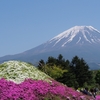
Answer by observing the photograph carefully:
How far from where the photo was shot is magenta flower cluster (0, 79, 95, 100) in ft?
37.9

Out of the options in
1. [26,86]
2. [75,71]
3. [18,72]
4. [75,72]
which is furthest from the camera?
[75,71]

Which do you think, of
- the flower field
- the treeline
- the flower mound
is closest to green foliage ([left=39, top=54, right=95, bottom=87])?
the treeline

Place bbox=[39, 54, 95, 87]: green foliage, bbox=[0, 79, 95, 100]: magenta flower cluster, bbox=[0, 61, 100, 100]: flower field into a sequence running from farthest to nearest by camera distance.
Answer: bbox=[39, 54, 95, 87]: green foliage → bbox=[0, 61, 100, 100]: flower field → bbox=[0, 79, 95, 100]: magenta flower cluster

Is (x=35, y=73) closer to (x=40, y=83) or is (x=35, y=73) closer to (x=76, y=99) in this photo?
(x=40, y=83)

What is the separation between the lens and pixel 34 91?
12195 mm

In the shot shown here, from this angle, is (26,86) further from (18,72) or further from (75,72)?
(75,72)

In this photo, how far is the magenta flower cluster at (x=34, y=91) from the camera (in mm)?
11539

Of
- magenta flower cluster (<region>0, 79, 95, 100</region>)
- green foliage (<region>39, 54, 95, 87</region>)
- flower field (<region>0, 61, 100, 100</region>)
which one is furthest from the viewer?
green foliage (<region>39, 54, 95, 87</region>)

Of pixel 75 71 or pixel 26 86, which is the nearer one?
pixel 26 86

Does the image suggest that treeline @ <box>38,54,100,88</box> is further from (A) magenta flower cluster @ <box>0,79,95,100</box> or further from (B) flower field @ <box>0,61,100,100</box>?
(A) magenta flower cluster @ <box>0,79,95,100</box>

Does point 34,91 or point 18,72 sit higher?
point 18,72

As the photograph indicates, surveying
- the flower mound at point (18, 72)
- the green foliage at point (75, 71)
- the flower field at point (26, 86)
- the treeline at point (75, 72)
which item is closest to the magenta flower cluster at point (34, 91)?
the flower field at point (26, 86)

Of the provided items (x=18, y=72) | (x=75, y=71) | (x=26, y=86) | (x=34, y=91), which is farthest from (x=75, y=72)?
(x=26, y=86)

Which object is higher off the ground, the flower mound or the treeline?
the flower mound
